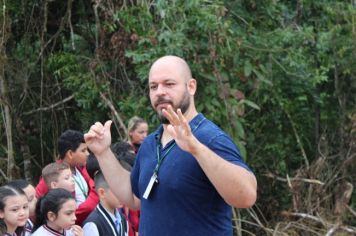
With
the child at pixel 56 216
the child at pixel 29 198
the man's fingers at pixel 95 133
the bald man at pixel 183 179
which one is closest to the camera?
the bald man at pixel 183 179

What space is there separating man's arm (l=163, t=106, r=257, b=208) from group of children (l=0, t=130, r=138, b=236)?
6.67 ft

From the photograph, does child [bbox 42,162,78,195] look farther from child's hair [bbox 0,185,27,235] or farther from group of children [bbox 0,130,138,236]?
child's hair [bbox 0,185,27,235]

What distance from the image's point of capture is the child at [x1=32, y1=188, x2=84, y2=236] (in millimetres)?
5223

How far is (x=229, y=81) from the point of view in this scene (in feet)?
26.8

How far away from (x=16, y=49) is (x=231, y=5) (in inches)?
95.8

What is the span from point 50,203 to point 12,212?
277mm

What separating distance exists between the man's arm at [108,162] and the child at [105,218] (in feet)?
4.29

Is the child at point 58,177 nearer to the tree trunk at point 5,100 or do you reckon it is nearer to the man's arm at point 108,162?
the man's arm at point 108,162

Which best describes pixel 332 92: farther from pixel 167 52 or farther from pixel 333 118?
pixel 167 52

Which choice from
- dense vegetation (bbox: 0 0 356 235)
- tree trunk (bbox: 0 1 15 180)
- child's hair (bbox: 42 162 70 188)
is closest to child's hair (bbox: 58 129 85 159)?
child's hair (bbox: 42 162 70 188)

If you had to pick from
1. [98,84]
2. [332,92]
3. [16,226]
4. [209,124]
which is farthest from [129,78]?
[209,124]

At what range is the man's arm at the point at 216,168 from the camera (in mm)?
3266

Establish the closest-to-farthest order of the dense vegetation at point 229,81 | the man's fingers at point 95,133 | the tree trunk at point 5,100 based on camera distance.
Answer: the man's fingers at point 95,133
the dense vegetation at point 229,81
the tree trunk at point 5,100

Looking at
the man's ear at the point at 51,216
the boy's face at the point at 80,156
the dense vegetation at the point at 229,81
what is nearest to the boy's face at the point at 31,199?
the man's ear at the point at 51,216
